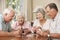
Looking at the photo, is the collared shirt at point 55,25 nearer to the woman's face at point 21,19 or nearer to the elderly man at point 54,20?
the elderly man at point 54,20

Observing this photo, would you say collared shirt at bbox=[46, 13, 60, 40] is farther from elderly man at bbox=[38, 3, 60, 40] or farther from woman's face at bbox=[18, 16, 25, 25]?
woman's face at bbox=[18, 16, 25, 25]

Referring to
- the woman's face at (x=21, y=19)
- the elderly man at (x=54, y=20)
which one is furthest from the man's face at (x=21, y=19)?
the elderly man at (x=54, y=20)

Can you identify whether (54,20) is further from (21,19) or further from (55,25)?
(21,19)

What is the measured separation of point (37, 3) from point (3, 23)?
84cm

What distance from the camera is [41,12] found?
1.55 meters

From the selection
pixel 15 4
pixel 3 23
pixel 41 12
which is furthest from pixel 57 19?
pixel 15 4

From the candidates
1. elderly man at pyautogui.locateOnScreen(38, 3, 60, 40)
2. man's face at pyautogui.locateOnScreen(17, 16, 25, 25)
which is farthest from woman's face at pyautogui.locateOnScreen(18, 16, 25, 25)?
elderly man at pyautogui.locateOnScreen(38, 3, 60, 40)

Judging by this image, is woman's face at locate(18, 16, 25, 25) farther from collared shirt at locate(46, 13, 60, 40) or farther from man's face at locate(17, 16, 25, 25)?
collared shirt at locate(46, 13, 60, 40)

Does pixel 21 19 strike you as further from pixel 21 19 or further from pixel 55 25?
pixel 55 25

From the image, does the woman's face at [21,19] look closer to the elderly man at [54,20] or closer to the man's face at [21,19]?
the man's face at [21,19]

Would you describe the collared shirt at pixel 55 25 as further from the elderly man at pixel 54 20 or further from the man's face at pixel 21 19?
the man's face at pixel 21 19

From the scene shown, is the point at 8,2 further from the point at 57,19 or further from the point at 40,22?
the point at 57,19

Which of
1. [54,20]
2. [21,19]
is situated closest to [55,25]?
[54,20]

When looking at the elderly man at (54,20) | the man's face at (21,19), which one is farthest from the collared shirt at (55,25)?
the man's face at (21,19)
